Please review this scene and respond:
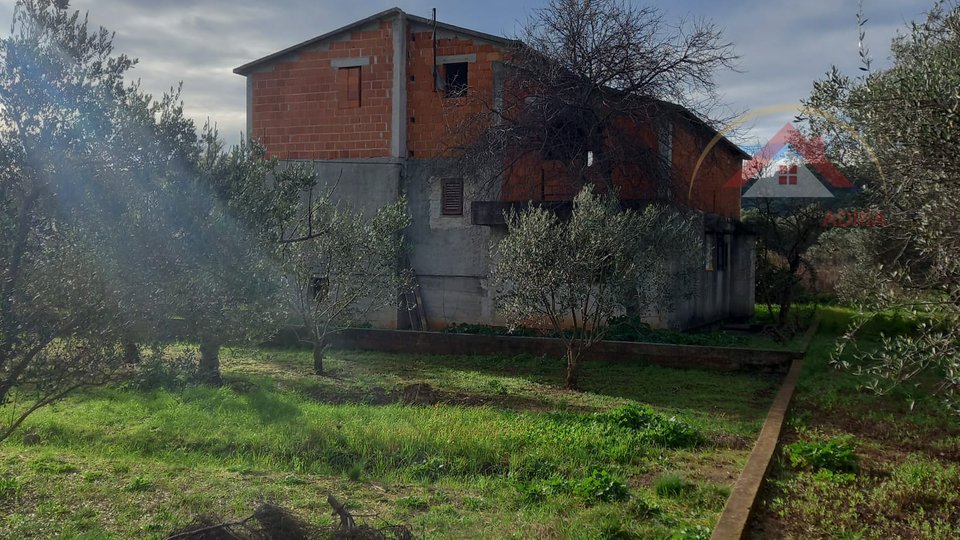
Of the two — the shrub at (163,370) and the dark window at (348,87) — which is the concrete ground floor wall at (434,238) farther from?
the shrub at (163,370)

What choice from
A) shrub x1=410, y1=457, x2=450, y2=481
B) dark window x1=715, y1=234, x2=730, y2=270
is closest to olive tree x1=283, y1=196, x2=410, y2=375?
shrub x1=410, y1=457, x2=450, y2=481

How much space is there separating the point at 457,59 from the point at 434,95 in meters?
1.03

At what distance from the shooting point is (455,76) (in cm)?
1845

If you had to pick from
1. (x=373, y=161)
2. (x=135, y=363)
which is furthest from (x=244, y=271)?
(x=373, y=161)

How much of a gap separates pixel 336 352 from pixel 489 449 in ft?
28.7

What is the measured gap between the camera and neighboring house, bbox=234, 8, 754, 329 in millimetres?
17859

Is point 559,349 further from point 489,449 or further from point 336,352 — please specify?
point 489,449

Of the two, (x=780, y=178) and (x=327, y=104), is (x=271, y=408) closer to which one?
(x=327, y=104)

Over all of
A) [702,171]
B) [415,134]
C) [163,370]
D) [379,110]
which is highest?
[379,110]

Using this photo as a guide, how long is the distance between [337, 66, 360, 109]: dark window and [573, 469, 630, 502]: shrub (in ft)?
48.7

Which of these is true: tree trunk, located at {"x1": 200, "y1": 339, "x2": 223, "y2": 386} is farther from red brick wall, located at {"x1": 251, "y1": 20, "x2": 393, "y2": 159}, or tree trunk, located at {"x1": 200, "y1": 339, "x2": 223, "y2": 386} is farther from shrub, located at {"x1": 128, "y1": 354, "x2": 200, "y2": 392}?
red brick wall, located at {"x1": 251, "y1": 20, "x2": 393, "y2": 159}

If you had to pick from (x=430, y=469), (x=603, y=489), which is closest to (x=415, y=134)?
(x=430, y=469)

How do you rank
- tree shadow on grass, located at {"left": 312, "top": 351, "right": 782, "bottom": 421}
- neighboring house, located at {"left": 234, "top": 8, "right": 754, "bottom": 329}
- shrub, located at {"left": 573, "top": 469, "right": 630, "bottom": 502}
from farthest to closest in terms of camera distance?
neighboring house, located at {"left": 234, "top": 8, "right": 754, "bottom": 329}, tree shadow on grass, located at {"left": 312, "top": 351, "right": 782, "bottom": 421}, shrub, located at {"left": 573, "top": 469, "right": 630, "bottom": 502}

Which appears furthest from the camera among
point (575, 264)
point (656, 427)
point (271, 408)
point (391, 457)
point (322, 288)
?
point (322, 288)
